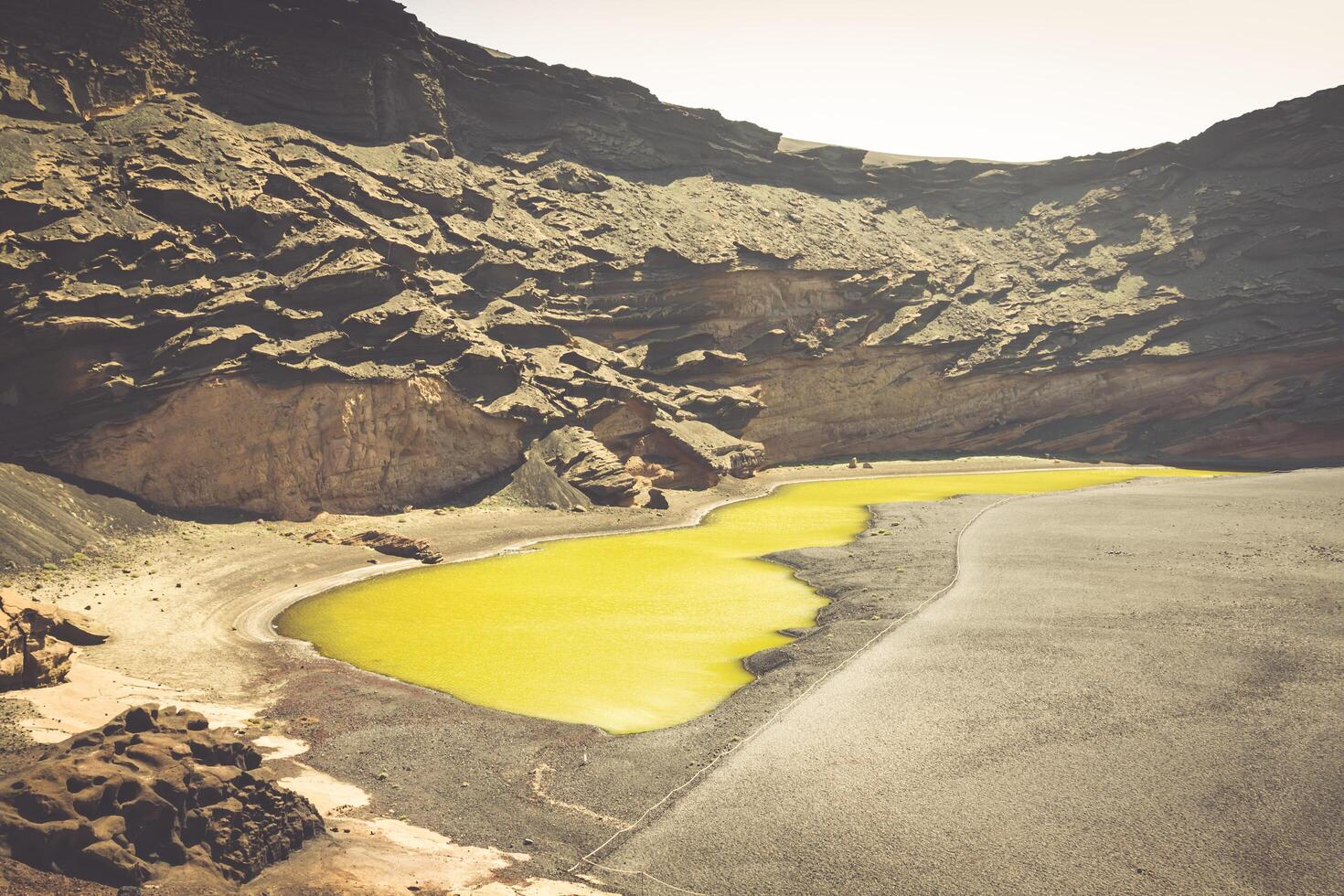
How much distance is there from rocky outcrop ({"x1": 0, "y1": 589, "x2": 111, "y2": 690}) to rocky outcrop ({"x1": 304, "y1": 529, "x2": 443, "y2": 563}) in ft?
49.2

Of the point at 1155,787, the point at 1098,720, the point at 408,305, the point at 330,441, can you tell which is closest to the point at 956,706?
the point at 1098,720

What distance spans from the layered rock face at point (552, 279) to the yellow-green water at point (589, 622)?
11663 millimetres

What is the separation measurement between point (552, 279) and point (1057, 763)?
161ft

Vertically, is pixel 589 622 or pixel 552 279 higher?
pixel 552 279

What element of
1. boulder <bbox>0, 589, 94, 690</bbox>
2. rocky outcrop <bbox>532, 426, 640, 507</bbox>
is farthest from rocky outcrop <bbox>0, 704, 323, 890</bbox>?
rocky outcrop <bbox>532, 426, 640, 507</bbox>

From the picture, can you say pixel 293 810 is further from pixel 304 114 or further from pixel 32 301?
pixel 304 114

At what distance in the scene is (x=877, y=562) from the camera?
3291cm

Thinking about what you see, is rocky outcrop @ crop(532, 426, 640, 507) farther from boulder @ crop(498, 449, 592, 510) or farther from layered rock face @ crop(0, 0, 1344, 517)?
boulder @ crop(498, 449, 592, 510)

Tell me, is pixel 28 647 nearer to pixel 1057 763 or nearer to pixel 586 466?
pixel 1057 763

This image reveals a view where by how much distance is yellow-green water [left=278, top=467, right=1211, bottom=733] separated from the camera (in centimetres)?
2030

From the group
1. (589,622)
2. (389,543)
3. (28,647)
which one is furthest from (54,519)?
(589,622)

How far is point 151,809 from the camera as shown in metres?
10.8

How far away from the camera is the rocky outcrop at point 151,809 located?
9.90 meters

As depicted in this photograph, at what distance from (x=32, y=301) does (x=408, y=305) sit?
1645 cm
